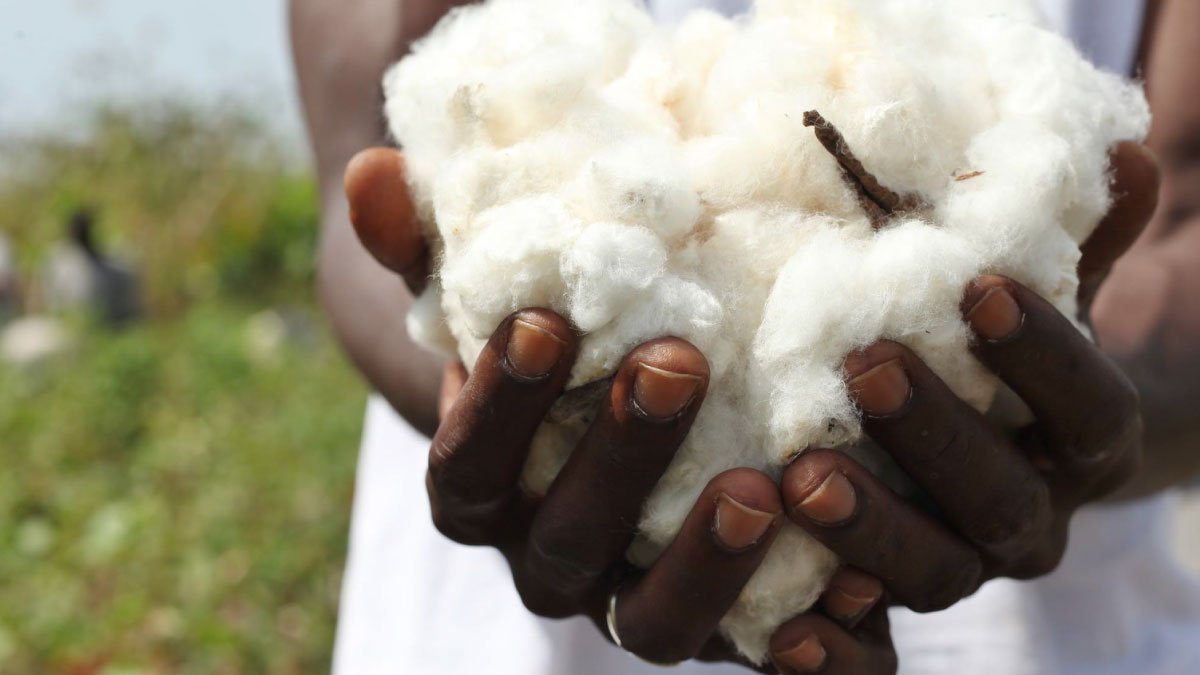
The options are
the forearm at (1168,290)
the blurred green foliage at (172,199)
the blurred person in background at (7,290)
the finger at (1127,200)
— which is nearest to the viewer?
the finger at (1127,200)

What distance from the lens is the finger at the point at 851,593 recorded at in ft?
2.79

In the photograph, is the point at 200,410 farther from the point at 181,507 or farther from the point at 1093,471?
the point at 1093,471

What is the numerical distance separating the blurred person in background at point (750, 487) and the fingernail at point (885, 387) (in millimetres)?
27

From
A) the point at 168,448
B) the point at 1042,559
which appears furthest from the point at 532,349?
the point at 168,448

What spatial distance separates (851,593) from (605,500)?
207mm

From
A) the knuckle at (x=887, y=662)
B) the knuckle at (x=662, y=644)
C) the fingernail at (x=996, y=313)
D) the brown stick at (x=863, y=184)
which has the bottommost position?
the knuckle at (x=887, y=662)

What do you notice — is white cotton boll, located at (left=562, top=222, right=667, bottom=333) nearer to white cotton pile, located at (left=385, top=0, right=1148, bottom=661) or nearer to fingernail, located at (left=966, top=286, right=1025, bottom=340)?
white cotton pile, located at (left=385, top=0, right=1148, bottom=661)

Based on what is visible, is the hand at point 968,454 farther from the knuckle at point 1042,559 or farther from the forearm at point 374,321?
the forearm at point 374,321

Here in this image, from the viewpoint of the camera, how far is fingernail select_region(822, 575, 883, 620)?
849 millimetres

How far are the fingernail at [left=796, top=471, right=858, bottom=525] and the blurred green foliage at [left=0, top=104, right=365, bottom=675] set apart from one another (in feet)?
6.48

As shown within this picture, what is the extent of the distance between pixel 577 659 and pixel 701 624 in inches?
17.8

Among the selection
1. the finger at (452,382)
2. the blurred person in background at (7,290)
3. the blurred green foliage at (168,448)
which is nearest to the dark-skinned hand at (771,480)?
the finger at (452,382)

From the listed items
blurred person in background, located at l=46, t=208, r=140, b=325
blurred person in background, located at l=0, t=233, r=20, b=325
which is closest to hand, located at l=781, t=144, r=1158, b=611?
blurred person in background, located at l=46, t=208, r=140, b=325

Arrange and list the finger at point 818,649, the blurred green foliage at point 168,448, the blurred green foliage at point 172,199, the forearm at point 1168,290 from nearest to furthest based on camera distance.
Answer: the finger at point 818,649, the forearm at point 1168,290, the blurred green foliage at point 168,448, the blurred green foliage at point 172,199
